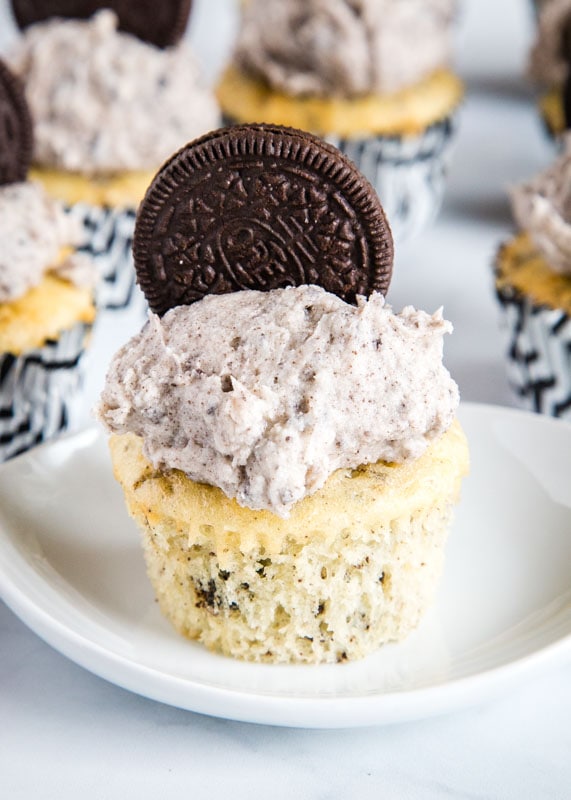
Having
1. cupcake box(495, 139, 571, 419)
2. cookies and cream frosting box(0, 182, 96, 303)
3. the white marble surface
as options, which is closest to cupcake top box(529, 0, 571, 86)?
cupcake box(495, 139, 571, 419)

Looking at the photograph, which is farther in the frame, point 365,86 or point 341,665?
point 365,86

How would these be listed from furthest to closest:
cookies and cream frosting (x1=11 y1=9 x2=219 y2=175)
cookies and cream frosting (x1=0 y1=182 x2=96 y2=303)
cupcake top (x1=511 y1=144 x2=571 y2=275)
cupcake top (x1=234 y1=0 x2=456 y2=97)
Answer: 1. cupcake top (x1=234 y1=0 x2=456 y2=97)
2. cookies and cream frosting (x1=11 y1=9 x2=219 y2=175)
3. cupcake top (x1=511 y1=144 x2=571 y2=275)
4. cookies and cream frosting (x1=0 y1=182 x2=96 y2=303)

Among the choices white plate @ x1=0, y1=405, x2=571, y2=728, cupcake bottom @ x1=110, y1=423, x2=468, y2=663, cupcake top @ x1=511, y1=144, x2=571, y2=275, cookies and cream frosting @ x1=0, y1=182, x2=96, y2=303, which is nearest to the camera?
white plate @ x1=0, y1=405, x2=571, y2=728

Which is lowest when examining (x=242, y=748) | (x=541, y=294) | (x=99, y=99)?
(x=242, y=748)

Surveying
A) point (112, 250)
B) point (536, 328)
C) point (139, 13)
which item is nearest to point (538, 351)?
point (536, 328)

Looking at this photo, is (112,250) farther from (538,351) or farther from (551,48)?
(551,48)

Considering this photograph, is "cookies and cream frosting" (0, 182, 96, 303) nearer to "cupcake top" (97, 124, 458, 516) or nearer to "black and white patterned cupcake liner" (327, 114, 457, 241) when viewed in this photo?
"cupcake top" (97, 124, 458, 516)

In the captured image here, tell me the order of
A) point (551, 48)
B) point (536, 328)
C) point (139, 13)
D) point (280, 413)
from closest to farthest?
point (280, 413) < point (536, 328) < point (139, 13) < point (551, 48)
